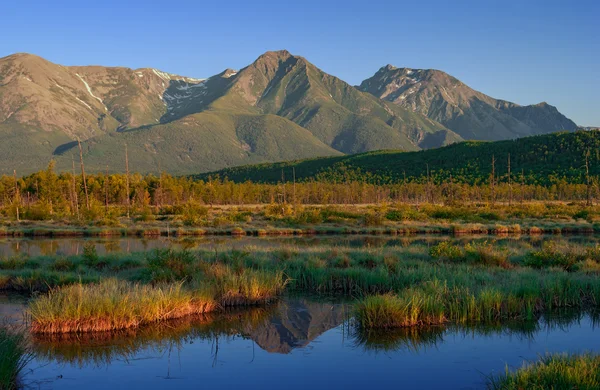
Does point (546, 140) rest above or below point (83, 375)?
above

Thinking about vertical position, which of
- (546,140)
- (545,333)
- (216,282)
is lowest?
(545,333)

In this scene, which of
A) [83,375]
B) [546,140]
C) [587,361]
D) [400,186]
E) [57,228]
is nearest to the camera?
[587,361]

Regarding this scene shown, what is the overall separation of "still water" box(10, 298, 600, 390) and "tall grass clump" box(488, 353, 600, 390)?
→ 1.20 m

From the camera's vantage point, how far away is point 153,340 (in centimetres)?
1243

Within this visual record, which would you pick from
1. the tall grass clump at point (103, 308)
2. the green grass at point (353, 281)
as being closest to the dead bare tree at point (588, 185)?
the green grass at point (353, 281)

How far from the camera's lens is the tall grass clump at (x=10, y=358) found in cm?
879

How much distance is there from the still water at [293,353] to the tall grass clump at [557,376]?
1.20 meters

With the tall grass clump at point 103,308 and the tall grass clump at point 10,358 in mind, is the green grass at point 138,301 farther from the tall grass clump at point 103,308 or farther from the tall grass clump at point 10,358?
the tall grass clump at point 10,358

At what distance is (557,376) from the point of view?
826 cm

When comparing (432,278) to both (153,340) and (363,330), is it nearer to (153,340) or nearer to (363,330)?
(363,330)

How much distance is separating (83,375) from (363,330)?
6.18 m

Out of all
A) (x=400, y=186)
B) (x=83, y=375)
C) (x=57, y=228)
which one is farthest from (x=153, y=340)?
(x=400, y=186)

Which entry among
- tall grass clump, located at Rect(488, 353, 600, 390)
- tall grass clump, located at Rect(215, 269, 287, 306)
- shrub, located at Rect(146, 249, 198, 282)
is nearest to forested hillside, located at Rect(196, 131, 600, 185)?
shrub, located at Rect(146, 249, 198, 282)

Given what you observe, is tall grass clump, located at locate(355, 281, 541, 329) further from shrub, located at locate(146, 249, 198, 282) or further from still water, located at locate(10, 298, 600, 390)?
shrub, located at locate(146, 249, 198, 282)
